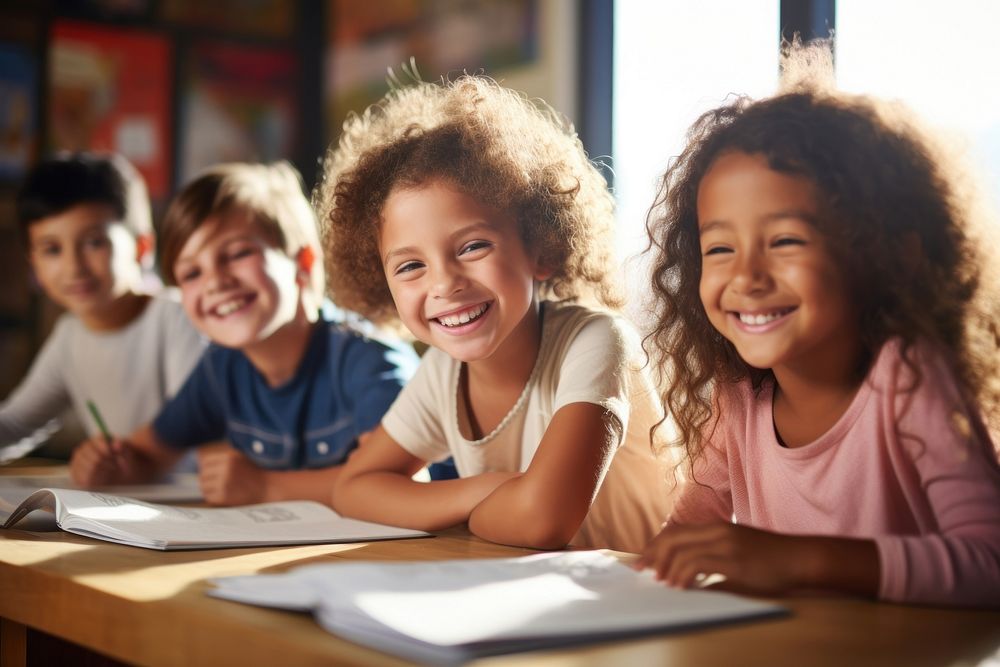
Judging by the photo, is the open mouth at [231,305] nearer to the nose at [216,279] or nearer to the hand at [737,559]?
the nose at [216,279]

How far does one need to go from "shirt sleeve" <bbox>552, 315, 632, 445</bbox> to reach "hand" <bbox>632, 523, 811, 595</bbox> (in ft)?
1.07

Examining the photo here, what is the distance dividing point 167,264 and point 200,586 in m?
0.96

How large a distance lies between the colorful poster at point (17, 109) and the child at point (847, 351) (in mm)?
2709

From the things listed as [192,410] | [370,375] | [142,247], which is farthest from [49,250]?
[370,375]

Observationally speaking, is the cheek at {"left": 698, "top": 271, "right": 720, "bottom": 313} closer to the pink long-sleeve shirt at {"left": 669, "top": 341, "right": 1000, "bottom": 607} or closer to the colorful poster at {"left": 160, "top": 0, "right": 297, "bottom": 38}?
the pink long-sleeve shirt at {"left": 669, "top": 341, "right": 1000, "bottom": 607}

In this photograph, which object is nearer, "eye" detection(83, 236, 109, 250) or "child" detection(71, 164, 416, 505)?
"child" detection(71, 164, 416, 505)

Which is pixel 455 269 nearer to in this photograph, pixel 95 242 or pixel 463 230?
pixel 463 230

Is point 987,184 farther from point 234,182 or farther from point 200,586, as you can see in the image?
point 234,182

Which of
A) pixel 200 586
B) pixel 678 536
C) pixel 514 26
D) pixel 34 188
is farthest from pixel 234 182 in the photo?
pixel 514 26

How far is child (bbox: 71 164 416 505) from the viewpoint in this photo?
5.25 ft

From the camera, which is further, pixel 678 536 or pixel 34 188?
pixel 34 188

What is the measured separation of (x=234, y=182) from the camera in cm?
165

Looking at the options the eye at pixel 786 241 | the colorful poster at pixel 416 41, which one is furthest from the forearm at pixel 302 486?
the colorful poster at pixel 416 41

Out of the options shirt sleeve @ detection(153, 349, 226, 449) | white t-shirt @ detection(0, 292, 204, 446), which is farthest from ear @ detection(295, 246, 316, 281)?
white t-shirt @ detection(0, 292, 204, 446)
